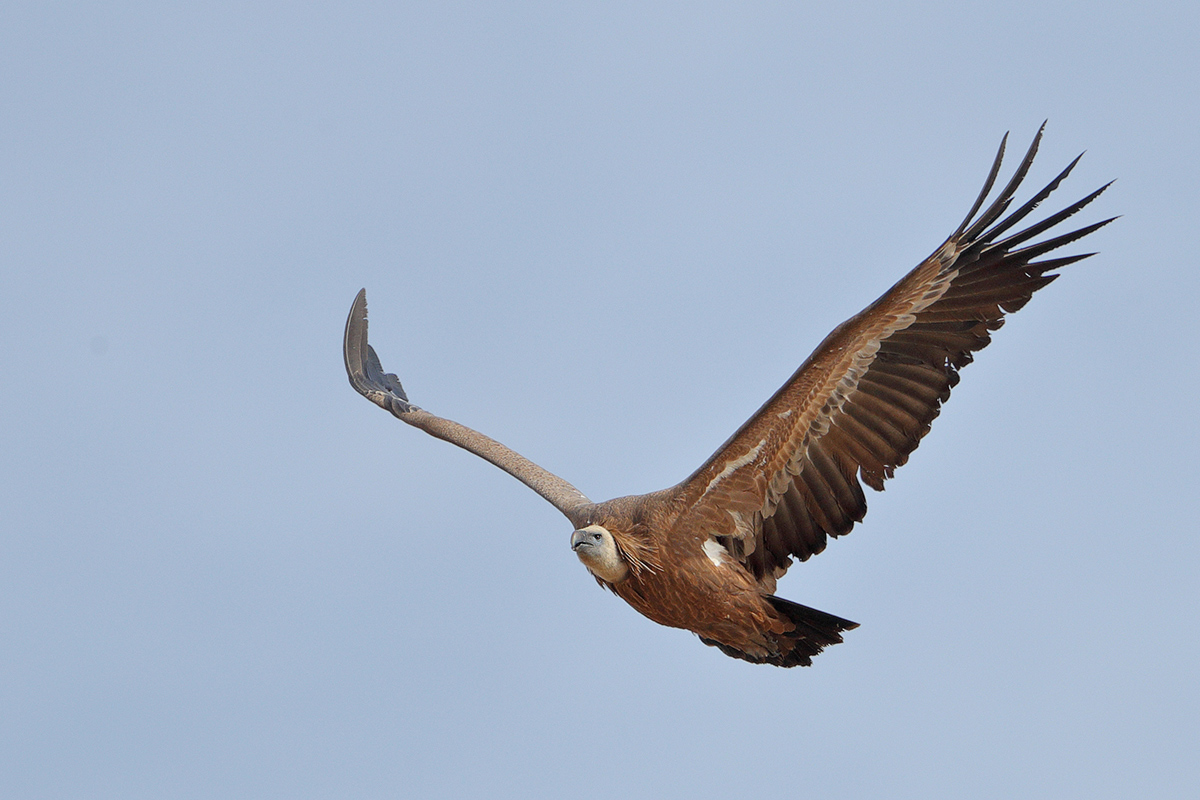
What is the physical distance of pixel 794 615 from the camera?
1075cm

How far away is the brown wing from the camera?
1007 centimetres

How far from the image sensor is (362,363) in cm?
1552

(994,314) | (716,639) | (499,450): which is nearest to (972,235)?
(994,314)

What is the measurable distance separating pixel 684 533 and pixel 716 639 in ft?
3.12

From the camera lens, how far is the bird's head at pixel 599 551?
1044cm

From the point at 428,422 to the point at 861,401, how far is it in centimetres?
500

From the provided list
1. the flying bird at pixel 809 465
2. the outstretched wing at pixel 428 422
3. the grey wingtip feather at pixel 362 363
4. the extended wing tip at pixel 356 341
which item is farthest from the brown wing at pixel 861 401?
the extended wing tip at pixel 356 341

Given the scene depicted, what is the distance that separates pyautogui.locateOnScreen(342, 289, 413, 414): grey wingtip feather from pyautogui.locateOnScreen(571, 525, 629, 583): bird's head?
495 cm

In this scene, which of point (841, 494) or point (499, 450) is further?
point (499, 450)

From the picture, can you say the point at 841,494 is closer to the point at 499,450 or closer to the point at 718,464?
the point at 718,464

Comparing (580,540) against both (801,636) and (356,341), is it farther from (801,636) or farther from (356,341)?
(356,341)

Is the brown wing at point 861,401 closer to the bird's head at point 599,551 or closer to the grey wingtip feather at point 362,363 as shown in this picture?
the bird's head at point 599,551

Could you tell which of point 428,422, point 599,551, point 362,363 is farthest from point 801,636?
point 362,363

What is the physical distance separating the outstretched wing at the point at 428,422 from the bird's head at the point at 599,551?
2.64ft
